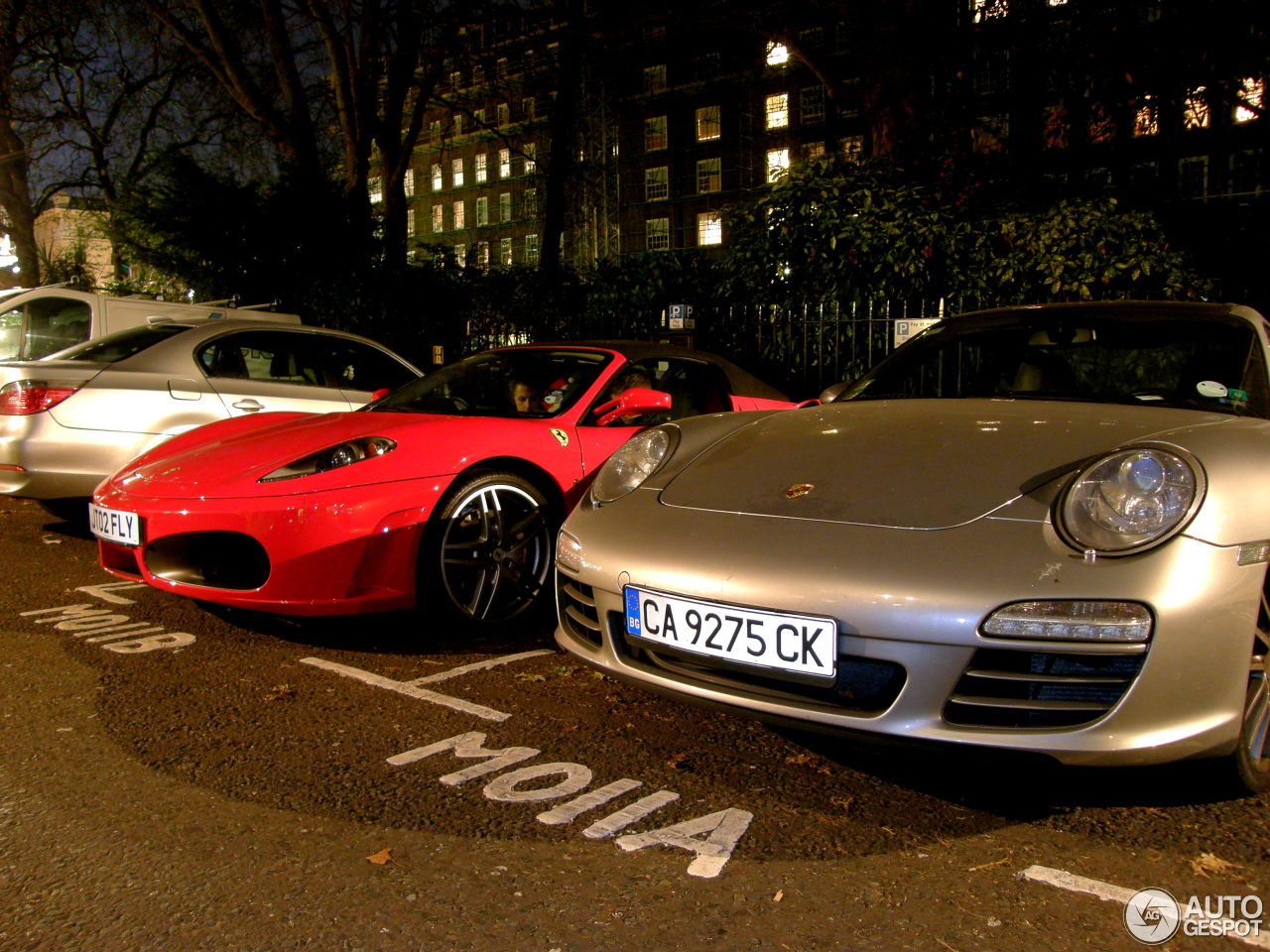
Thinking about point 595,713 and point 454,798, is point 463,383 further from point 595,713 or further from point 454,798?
point 454,798

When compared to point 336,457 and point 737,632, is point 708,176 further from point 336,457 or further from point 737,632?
point 737,632

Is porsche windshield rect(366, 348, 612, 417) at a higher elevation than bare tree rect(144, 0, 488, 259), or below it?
below

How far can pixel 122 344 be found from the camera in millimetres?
6387

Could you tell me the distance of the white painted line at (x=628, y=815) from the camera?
90.9 inches

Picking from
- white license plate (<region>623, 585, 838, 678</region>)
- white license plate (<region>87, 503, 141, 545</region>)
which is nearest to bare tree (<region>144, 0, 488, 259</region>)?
white license plate (<region>87, 503, 141, 545</region>)

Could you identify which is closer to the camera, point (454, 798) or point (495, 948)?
point (495, 948)

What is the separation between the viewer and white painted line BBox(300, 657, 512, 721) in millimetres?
3164

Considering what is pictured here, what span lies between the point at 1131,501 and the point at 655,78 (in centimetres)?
5357

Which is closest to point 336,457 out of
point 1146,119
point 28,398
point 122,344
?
point 28,398

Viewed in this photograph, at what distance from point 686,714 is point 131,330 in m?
5.20

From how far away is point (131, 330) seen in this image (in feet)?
21.7

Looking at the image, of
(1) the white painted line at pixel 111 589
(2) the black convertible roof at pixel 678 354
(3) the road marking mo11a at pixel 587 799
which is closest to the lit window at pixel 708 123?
(2) the black convertible roof at pixel 678 354

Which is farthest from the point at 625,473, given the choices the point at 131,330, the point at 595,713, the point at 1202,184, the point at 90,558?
the point at 1202,184

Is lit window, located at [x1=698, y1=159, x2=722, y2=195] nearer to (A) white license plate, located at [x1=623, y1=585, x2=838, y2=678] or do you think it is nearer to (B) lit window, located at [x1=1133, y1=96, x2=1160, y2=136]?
(B) lit window, located at [x1=1133, y1=96, x2=1160, y2=136]
